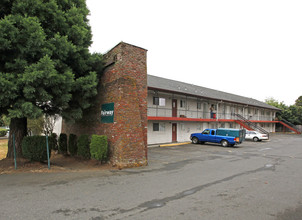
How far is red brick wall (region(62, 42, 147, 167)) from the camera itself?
364 inches

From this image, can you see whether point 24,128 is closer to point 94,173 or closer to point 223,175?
point 94,173

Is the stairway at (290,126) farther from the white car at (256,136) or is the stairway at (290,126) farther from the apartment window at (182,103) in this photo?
the apartment window at (182,103)

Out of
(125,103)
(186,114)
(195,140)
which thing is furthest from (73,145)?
(186,114)

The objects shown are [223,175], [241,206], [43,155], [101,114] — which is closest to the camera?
[241,206]

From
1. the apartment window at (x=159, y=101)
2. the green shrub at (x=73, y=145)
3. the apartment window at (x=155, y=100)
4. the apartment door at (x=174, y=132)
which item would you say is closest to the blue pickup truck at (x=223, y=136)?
the apartment door at (x=174, y=132)

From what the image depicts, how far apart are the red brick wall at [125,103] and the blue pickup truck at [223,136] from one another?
39.0 ft

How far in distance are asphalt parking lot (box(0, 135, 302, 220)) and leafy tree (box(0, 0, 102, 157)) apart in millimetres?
2734

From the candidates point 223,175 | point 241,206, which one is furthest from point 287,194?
point 223,175

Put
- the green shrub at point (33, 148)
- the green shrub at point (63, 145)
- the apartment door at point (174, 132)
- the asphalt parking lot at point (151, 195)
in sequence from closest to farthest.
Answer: the asphalt parking lot at point (151, 195) < the green shrub at point (33, 148) < the green shrub at point (63, 145) < the apartment door at point (174, 132)

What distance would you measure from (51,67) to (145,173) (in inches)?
212

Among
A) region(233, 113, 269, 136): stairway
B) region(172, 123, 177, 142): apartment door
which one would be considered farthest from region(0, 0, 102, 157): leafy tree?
region(233, 113, 269, 136): stairway

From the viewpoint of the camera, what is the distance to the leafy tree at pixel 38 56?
6992mm

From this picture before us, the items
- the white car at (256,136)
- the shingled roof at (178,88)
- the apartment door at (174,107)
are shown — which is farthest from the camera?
the white car at (256,136)

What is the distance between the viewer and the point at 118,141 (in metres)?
9.17
